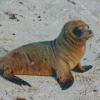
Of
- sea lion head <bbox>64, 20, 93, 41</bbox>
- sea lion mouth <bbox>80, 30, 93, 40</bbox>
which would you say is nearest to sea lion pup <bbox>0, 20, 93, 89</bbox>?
sea lion head <bbox>64, 20, 93, 41</bbox>

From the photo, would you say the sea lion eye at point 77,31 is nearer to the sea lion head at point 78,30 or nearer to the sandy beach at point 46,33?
the sea lion head at point 78,30

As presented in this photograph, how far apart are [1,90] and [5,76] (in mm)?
526

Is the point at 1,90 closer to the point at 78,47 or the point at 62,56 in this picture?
the point at 62,56

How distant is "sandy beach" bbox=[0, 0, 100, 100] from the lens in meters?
4.16

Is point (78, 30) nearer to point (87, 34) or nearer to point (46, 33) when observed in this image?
point (87, 34)

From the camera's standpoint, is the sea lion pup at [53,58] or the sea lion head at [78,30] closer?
the sea lion head at [78,30]

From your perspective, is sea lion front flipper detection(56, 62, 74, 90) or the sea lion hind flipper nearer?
the sea lion hind flipper

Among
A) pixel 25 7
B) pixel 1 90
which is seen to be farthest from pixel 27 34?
pixel 1 90

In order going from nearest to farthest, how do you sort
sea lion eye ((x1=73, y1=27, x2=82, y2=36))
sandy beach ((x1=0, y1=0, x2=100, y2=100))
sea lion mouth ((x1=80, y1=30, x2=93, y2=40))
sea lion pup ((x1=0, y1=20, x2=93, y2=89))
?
sandy beach ((x1=0, y1=0, x2=100, y2=100)), sea lion mouth ((x1=80, y1=30, x2=93, y2=40)), sea lion eye ((x1=73, y1=27, x2=82, y2=36)), sea lion pup ((x1=0, y1=20, x2=93, y2=89))

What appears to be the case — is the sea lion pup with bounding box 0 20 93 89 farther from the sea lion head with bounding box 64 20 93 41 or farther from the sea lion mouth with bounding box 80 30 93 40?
the sea lion mouth with bounding box 80 30 93 40

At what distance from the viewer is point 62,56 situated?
471cm

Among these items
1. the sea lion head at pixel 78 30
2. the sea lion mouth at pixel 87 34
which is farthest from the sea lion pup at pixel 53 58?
the sea lion mouth at pixel 87 34

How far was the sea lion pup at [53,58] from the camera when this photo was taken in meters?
4.61

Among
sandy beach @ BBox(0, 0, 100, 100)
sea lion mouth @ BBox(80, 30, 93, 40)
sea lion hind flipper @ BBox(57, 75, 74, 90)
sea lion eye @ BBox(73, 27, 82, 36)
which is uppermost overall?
sea lion mouth @ BBox(80, 30, 93, 40)
